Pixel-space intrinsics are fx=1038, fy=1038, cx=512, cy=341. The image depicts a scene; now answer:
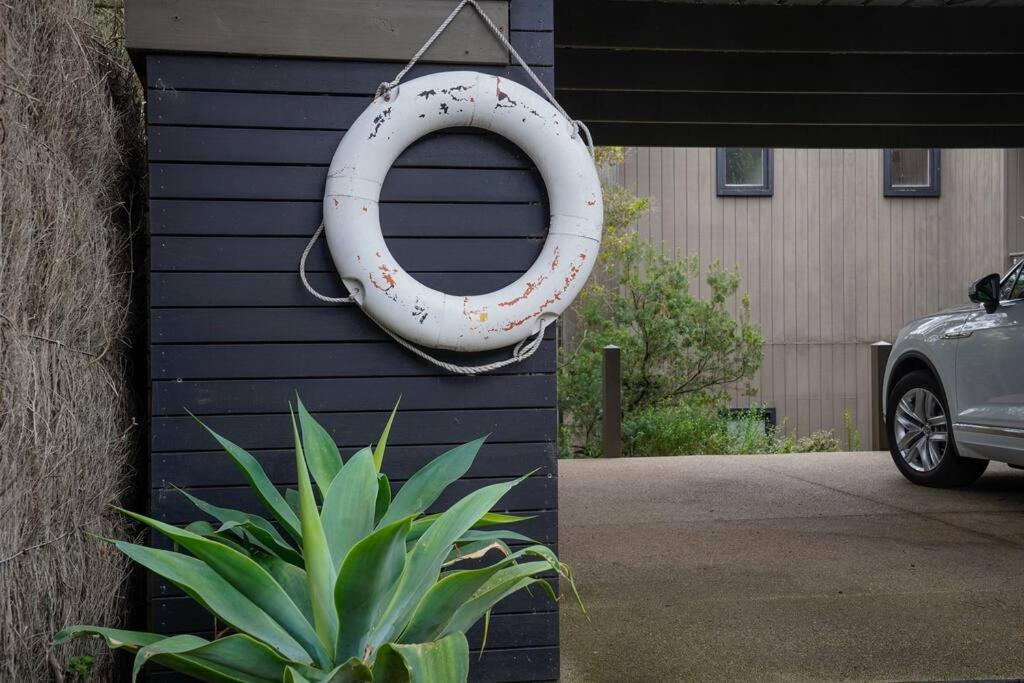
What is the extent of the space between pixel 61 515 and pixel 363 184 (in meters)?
1.16

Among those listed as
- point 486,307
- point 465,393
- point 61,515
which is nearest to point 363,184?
point 486,307

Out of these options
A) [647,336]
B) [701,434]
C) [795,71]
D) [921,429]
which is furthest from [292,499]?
[647,336]

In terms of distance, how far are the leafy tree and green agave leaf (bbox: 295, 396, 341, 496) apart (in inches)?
257

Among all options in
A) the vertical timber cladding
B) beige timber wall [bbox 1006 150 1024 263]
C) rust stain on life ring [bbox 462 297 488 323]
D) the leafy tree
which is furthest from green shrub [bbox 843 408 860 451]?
rust stain on life ring [bbox 462 297 488 323]

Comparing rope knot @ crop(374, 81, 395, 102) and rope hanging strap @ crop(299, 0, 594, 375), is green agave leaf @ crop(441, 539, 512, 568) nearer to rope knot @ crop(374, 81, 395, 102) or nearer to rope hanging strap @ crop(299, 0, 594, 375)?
rope hanging strap @ crop(299, 0, 594, 375)

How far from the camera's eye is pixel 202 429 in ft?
9.50

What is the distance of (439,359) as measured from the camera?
3.00m

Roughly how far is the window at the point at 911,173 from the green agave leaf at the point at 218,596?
977cm

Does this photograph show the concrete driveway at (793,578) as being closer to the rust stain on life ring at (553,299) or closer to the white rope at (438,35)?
the rust stain on life ring at (553,299)

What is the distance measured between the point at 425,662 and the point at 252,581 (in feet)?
1.34

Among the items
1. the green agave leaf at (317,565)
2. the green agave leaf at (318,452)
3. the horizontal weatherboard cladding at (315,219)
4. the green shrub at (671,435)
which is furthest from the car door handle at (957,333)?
the green agave leaf at (317,565)

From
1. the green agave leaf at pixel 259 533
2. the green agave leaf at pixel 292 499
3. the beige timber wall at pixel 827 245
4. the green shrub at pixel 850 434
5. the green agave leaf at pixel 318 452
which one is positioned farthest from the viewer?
the beige timber wall at pixel 827 245

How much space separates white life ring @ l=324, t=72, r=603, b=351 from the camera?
2863 millimetres

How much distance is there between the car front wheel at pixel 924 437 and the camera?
20.1 ft
